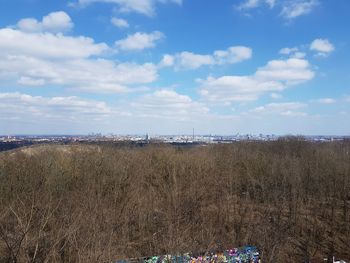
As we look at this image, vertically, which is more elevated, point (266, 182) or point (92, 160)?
point (92, 160)

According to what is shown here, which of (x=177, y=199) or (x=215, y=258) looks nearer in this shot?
(x=215, y=258)

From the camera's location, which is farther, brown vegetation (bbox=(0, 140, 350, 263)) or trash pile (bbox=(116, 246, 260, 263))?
brown vegetation (bbox=(0, 140, 350, 263))

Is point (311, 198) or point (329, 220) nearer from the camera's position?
point (329, 220)

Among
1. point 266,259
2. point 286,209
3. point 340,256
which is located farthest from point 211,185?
point 266,259

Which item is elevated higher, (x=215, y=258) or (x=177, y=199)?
(x=215, y=258)

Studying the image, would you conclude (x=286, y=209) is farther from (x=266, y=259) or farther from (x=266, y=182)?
(x=266, y=259)
